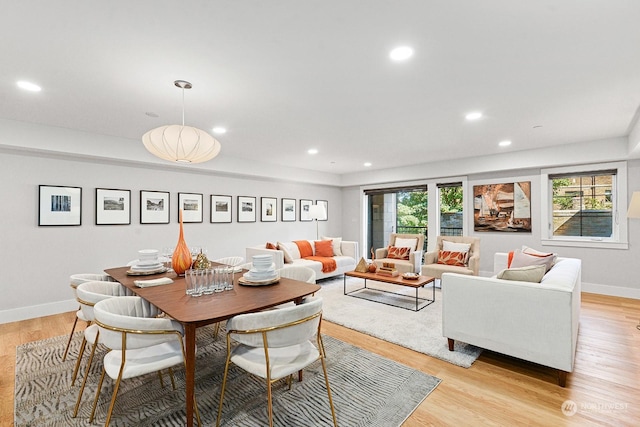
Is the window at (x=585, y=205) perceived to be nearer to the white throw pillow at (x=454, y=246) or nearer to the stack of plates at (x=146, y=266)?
the white throw pillow at (x=454, y=246)

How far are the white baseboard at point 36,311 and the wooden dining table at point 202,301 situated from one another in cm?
238

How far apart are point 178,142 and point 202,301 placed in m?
1.35

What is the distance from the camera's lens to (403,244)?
5836 millimetres

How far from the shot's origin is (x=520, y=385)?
2205 millimetres

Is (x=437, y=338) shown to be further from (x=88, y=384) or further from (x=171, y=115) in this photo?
(x=171, y=115)

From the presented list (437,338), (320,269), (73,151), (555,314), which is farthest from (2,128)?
(555,314)

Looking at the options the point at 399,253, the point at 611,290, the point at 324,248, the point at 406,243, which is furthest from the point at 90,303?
the point at 611,290

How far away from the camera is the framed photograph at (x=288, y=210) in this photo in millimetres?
6695

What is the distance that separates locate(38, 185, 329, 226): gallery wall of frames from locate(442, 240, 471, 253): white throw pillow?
326cm

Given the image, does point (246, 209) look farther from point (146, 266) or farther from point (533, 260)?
point (533, 260)

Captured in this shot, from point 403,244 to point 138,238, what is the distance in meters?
4.68

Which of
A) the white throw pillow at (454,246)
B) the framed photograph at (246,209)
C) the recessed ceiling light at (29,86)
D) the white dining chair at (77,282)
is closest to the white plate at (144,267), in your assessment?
the white dining chair at (77,282)

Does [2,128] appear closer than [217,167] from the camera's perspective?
Yes

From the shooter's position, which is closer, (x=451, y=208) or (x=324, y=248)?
(x=324, y=248)
